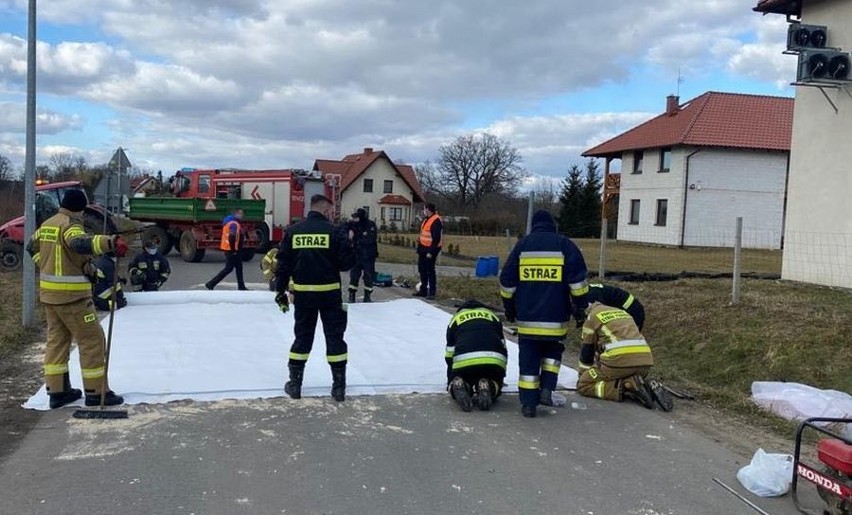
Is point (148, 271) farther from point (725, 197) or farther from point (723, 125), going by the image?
point (723, 125)

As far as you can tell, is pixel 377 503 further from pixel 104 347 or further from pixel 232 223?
pixel 232 223

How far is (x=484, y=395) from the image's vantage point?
6.38 m

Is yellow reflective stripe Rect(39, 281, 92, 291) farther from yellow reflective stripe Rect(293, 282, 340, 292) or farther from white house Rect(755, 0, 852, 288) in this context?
white house Rect(755, 0, 852, 288)

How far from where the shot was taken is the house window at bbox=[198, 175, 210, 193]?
1013 inches

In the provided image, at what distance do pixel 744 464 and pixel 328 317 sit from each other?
11.8ft

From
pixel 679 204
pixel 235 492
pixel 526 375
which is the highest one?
pixel 679 204

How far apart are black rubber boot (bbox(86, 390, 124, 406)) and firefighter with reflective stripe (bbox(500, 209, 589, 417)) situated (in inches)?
136

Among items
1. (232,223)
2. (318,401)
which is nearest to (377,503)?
(318,401)

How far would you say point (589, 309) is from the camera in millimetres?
7172

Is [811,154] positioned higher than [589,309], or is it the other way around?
[811,154]

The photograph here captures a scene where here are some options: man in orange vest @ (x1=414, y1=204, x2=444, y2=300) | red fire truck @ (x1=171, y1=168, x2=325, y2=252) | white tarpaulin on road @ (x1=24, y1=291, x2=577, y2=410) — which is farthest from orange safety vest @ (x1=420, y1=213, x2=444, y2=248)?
red fire truck @ (x1=171, y1=168, x2=325, y2=252)

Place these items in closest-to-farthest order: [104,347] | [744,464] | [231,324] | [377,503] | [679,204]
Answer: [377,503] < [744,464] < [104,347] < [231,324] < [679,204]

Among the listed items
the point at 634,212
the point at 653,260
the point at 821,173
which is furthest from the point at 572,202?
the point at 821,173

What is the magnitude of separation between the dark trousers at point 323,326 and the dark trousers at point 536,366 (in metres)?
1.63
